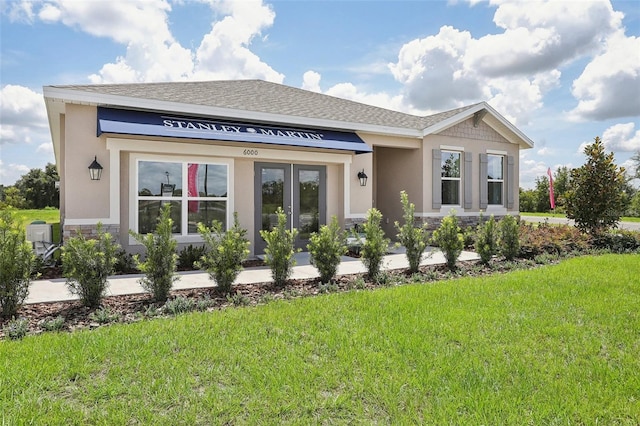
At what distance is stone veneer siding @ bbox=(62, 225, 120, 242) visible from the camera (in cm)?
996

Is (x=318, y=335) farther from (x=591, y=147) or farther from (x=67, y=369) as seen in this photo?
(x=591, y=147)

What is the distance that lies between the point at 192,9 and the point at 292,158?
5.06m

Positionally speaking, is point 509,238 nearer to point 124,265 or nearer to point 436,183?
point 436,183

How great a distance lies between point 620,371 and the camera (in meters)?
4.19

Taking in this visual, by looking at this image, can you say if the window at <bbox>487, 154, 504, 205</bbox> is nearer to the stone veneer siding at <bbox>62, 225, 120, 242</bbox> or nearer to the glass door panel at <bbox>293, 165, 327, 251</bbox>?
the glass door panel at <bbox>293, 165, 327, 251</bbox>

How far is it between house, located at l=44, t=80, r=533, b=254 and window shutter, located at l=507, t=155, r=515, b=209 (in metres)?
0.14

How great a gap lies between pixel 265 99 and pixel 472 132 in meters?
8.85

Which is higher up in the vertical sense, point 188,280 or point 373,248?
point 373,248

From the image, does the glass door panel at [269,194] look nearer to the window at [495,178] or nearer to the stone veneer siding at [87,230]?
the stone veneer siding at [87,230]

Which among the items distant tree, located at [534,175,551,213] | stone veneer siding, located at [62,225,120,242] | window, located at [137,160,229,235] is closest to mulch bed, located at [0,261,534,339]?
stone veneer siding, located at [62,225,120,242]

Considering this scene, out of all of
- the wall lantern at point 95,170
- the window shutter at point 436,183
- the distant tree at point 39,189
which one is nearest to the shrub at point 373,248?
the wall lantern at point 95,170

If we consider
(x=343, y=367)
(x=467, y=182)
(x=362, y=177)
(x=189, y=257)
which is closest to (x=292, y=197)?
(x=362, y=177)

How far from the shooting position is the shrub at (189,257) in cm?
1035

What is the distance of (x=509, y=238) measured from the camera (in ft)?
35.9
